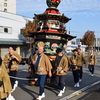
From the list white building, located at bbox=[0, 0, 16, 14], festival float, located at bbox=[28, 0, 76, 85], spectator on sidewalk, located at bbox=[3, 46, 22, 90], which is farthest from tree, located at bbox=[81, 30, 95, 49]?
spectator on sidewalk, located at bbox=[3, 46, 22, 90]

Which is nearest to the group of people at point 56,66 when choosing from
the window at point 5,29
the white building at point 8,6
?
the window at point 5,29

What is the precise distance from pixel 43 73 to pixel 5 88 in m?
1.92

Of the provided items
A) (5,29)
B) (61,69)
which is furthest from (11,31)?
(61,69)

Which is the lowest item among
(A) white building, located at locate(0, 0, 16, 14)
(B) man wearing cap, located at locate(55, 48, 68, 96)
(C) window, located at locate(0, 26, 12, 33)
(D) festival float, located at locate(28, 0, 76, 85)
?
(B) man wearing cap, located at locate(55, 48, 68, 96)

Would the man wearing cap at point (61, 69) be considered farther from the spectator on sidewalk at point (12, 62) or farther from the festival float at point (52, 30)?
the spectator on sidewalk at point (12, 62)

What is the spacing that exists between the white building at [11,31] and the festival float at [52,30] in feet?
42.1

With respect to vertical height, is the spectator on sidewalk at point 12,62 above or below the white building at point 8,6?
below

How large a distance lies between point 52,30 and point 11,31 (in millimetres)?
15807

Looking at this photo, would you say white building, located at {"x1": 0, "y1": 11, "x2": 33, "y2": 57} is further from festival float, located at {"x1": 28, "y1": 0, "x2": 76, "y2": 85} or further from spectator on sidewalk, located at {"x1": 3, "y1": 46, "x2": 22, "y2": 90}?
spectator on sidewalk, located at {"x1": 3, "y1": 46, "x2": 22, "y2": 90}

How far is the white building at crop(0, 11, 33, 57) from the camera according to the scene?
2030 centimetres

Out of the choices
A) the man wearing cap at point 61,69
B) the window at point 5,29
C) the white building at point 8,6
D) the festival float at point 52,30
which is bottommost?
the man wearing cap at point 61,69

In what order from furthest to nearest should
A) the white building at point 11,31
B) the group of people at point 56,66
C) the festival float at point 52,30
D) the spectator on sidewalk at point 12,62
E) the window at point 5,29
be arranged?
the window at point 5,29 < the white building at point 11,31 < the festival float at point 52,30 < the spectator on sidewalk at point 12,62 < the group of people at point 56,66

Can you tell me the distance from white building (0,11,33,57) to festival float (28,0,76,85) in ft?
42.1

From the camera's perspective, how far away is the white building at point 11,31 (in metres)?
20.3
